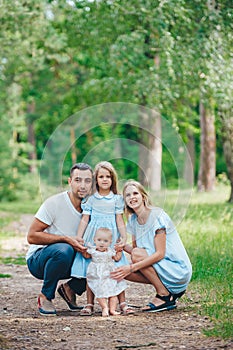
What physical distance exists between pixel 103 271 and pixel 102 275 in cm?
4

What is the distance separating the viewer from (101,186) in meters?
6.89

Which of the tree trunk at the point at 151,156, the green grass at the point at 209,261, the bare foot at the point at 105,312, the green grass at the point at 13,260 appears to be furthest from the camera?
the green grass at the point at 13,260

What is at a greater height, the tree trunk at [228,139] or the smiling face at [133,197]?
the tree trunk at [228,139]

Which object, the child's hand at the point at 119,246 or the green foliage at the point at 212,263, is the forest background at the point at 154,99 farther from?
the child's hand at the point at 119,246

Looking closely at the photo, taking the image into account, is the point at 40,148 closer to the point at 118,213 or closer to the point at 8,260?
the point at 8,260

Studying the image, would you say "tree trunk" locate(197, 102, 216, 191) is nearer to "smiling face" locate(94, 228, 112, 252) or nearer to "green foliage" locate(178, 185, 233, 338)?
"green foliage" locate(178, 185, 233, 338)

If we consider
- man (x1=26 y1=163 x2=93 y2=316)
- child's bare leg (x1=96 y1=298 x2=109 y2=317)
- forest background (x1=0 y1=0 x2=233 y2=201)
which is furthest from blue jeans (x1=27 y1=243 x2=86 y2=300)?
forest background (x1=0 y1=0 x2=233 y2=201)

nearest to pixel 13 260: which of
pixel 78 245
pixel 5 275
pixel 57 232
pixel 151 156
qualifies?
pixel 5 275

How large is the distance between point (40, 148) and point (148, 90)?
99.9ft

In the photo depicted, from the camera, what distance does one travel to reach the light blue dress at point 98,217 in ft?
22.7

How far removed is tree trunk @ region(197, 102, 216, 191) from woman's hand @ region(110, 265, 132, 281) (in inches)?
781

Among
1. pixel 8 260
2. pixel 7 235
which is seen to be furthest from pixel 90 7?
pixel 8 260

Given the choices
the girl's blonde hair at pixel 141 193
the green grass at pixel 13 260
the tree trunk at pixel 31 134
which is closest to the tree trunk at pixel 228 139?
the green grass at pixel 13 260

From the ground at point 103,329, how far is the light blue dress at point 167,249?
11.4 inches
